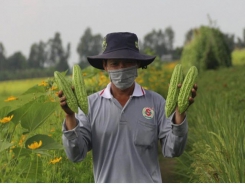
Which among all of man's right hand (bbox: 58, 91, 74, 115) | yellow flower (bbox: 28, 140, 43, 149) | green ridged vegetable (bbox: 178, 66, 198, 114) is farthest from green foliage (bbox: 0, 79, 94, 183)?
green ridged vegetable (bbox: 178, 66, 198, 114)

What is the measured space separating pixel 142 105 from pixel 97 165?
18.5 inches

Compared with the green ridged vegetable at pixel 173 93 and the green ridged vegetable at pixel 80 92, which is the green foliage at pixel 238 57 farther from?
the green ridged vegetable at pixel 80 92

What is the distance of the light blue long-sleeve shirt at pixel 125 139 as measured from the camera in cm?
305

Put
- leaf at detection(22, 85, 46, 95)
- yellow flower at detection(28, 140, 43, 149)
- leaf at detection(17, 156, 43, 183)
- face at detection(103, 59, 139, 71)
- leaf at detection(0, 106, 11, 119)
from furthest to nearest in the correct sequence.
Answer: leaf at detection(22, 85, 46, 95) < leaf at detection(17, 156, 43, 183) < leaf at detection(0, 106, 11, 119) < yellow flower at detection(28, 140, 43, 149) < face at detection(103, 59, 139, 71)

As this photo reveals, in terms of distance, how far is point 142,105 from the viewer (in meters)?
3.16

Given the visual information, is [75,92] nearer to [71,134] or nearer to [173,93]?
[71,134]

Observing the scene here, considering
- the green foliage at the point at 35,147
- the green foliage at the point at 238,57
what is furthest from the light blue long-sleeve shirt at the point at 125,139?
the green foliage at the point at 238,57

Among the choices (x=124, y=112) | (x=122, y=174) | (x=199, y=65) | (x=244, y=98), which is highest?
(x=124, y=112)

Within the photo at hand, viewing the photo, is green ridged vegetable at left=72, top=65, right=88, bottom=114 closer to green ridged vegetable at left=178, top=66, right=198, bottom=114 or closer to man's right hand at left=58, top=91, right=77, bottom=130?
man's right hand at left=58, top=91, right=77, bottom=130

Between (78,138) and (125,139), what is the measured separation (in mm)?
290

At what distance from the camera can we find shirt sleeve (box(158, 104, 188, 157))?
2971mm

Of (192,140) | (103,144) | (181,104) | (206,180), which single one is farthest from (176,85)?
(192,140)

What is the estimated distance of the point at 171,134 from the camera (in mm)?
3016

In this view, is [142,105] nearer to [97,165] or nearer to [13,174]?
[97,165]
